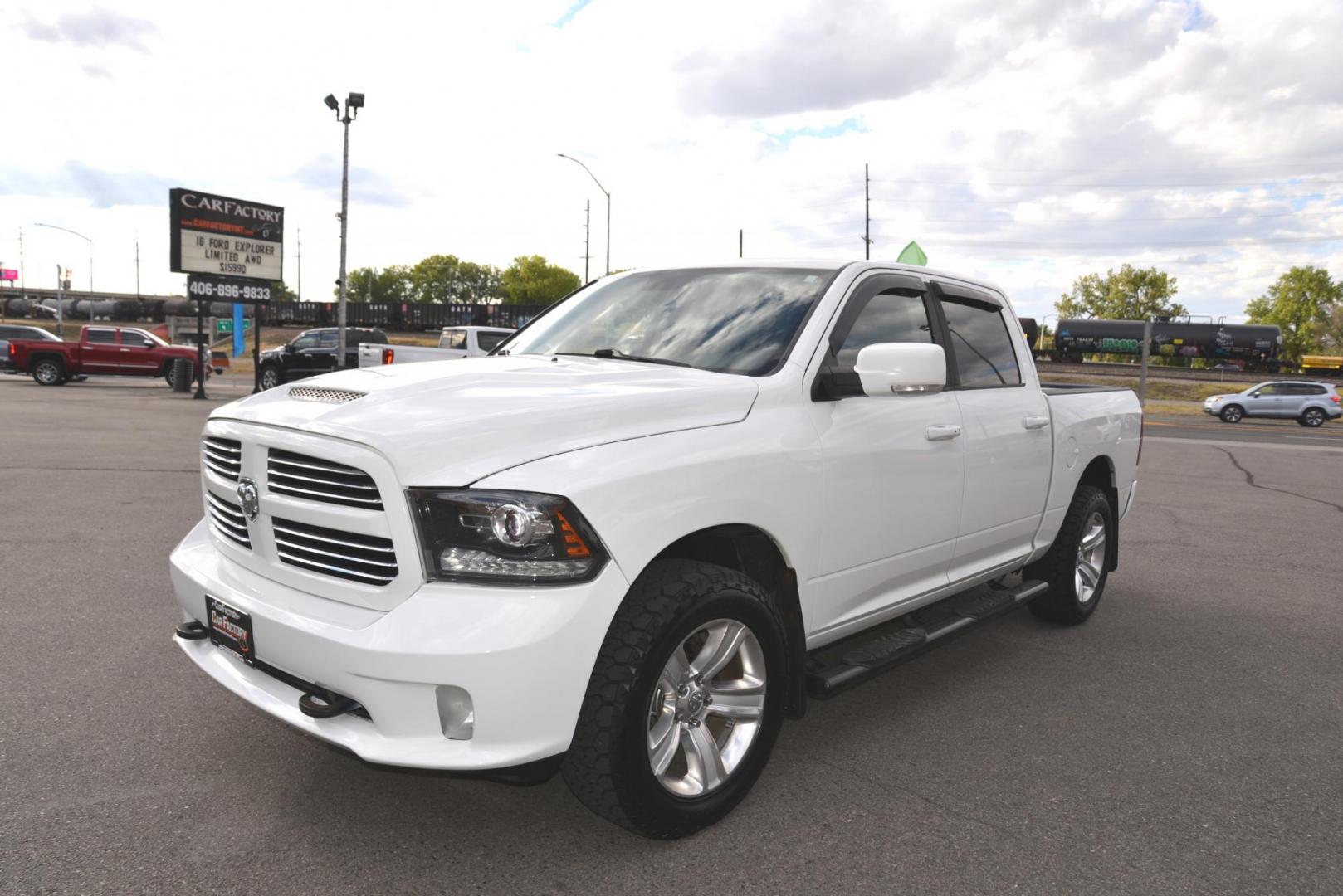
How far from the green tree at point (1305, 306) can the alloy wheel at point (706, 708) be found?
108870 mm

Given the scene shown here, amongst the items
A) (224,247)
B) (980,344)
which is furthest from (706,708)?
(224,247)

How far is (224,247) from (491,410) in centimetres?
2718

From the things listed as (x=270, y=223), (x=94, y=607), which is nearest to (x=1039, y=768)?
(x=94, y=607)

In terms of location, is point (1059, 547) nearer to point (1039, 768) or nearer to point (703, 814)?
point (1039, 768)

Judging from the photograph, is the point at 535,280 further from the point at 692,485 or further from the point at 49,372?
the point at 692,485

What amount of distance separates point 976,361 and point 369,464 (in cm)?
299

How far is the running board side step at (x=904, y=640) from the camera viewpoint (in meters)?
3.41

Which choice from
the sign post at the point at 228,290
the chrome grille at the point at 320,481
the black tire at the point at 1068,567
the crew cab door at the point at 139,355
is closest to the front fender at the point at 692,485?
the chrome grille at the point at 320,481

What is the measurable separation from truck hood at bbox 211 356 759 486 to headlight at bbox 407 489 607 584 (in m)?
0.06

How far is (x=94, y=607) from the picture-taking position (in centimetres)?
516

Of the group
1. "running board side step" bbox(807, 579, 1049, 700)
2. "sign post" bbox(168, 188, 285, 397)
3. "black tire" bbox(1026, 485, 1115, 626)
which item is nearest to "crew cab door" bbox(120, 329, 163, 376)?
"sign post" bbox(168, 188, 285, 397)

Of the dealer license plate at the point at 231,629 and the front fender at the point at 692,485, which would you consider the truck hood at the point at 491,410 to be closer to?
the front fender at the point at 692,485

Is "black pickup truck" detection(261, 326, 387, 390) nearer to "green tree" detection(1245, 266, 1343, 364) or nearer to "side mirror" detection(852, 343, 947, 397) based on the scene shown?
"side mirror" detection(852, 343, 947, 397)

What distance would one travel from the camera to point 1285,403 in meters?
32.7
